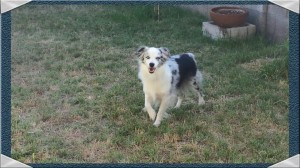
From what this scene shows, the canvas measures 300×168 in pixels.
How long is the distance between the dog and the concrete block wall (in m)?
1.55

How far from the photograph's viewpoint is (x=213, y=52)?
5508mm

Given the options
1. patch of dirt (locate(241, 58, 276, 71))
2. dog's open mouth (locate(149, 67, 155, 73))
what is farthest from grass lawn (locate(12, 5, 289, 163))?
dog's open mouth (locate(149, 67, 155, 73))

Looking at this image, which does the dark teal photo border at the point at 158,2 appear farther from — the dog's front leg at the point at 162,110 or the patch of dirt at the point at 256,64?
the patch of dirt at the point at 256,64

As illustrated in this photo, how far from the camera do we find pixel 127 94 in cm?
456

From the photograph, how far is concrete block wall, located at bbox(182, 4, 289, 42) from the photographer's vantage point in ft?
18.4

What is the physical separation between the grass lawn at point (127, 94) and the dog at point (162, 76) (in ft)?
0.34

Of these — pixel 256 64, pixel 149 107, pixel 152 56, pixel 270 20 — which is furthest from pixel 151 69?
pixel 270 20

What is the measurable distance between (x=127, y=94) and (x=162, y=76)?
53 cm

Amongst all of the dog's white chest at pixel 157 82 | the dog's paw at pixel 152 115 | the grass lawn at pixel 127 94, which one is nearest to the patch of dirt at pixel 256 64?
the grass lawn at pixel 127 94

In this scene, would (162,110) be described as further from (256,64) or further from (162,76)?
(256,64)

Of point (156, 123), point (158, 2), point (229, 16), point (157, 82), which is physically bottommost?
point (156, 123)

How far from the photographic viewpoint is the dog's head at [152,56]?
388 cm

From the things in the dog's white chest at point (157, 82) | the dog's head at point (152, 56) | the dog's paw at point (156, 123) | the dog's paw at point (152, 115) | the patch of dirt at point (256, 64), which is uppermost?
the dog's head at point (152, 56)

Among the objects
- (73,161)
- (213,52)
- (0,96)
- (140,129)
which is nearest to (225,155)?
(140,129)
